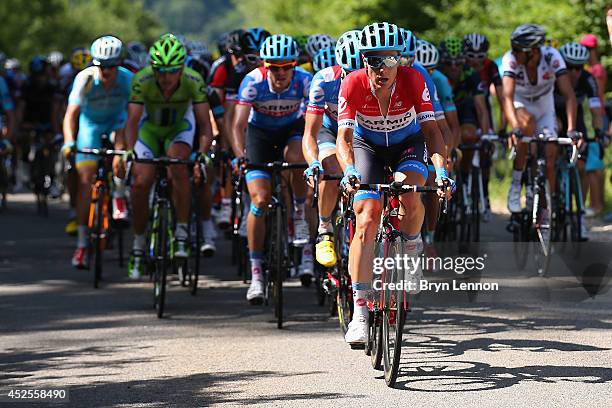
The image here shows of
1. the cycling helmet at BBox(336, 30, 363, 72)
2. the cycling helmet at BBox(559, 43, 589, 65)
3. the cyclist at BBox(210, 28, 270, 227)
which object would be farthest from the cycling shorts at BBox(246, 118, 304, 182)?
the cycling helmet at BBox(559, 43, 589, 65)

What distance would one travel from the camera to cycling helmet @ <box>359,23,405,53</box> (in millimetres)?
8562

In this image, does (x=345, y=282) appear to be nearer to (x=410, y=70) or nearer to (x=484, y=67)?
(x=410, y=70)

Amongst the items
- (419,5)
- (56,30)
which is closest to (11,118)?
(419,5)

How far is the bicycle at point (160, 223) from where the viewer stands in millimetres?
11445

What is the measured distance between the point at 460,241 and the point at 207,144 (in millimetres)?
3605

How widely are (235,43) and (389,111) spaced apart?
568 cm

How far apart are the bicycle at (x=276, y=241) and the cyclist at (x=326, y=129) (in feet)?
1.14

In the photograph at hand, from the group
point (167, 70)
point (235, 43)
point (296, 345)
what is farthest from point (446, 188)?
point (235, 43)

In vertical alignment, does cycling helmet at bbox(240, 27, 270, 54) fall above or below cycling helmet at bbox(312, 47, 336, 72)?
above

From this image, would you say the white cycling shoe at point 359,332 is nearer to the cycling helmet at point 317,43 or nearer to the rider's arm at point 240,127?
the rider's arm at point 240,127

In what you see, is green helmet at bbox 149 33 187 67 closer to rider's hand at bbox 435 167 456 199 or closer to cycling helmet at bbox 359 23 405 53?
cycling helmet at bbox 359 23 405 53

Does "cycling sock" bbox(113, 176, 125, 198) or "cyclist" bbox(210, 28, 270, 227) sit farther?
"cycling sock" bbox(113, 176, 125, 198)

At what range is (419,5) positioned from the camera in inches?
1411

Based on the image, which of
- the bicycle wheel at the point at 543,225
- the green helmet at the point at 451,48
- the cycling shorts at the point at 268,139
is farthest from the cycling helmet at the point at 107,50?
the bicycle wheel at the point at 543,225
